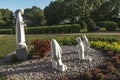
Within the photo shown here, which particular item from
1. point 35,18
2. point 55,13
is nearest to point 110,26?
point 55,13

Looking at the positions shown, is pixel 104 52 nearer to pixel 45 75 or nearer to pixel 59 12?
pixel 45 75

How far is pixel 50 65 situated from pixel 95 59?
86.8 inches

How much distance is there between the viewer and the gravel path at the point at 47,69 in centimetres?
1029

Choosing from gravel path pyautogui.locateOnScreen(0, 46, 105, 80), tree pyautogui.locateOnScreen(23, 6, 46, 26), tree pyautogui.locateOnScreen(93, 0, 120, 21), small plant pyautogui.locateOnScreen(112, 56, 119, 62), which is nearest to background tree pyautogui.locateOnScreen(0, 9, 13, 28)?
tree pyautogui.locateOnScreen(23, 6, 46, 26)

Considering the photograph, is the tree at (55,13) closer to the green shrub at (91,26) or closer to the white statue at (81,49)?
the green shrub at (91,26)

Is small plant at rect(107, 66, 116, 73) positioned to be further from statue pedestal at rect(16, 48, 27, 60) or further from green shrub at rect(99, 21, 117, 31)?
green shrub at rect(99, 21, 117, 31)

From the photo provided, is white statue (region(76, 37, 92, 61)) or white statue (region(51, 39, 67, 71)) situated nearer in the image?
white statue (region(51, 39, 67, 71))

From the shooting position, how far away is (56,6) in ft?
156

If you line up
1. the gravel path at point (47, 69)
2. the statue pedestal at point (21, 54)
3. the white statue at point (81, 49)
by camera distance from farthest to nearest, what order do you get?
the statue pedestal at point (21, 54) → the white statue at point (81, 49) → the gravel path at point (47, 69)

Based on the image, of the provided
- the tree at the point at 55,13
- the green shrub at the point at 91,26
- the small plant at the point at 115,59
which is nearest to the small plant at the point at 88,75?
the small plant at the point at 115,59

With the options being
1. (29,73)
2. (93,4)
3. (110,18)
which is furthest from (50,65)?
(93,4)

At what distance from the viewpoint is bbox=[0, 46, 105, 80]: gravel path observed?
10286mm

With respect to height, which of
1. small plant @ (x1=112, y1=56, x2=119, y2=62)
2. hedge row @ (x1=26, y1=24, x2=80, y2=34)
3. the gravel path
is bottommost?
the gravel path

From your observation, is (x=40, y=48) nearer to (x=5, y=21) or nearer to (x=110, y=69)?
(x=110, y=69)
